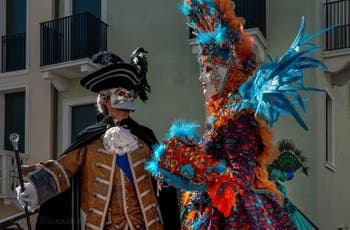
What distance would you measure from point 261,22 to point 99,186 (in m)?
7.48

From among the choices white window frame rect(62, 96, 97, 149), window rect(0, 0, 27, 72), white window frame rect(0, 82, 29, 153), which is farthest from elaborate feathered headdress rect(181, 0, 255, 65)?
window rect(0, 0, 27, 72)

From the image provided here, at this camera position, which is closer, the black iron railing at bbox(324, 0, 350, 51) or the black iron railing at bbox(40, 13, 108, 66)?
the black iron railing at bbox(324, 0, 350, 51)

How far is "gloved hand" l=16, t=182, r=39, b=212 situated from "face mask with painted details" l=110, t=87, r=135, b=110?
78cm

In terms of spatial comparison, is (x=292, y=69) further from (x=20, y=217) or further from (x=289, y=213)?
(x=20, y=217)

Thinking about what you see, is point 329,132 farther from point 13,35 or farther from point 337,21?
point 13,35

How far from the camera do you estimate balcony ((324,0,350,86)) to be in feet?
36.5

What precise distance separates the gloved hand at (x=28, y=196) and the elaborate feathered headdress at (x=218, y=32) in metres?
1.42

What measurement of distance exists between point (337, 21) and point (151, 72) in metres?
3.89

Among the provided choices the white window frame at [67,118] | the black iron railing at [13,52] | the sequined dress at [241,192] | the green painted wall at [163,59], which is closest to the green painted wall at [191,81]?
the green painted wall at [163,59]

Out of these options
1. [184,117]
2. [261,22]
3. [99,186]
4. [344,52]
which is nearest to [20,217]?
[99,186]

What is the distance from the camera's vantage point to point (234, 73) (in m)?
3.92

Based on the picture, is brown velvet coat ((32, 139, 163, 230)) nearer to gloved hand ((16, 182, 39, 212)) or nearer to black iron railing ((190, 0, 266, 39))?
gloved hand ((16, 182, 39, 212))

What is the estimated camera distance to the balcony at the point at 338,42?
11.1 m

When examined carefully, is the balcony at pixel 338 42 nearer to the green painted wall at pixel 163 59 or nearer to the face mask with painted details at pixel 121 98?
the green painted wall at pixel 163 59
